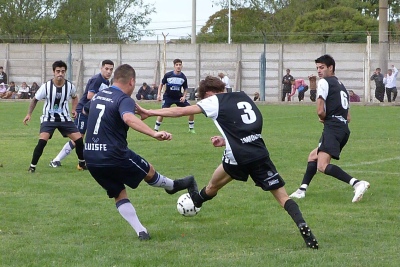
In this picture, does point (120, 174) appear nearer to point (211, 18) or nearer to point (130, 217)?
point (130, 217)

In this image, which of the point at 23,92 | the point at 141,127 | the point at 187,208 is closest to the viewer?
the point at 141,127

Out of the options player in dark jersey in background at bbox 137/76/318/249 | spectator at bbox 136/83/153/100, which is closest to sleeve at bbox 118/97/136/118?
player in dark jersey in background at bbox 137/76/318/249

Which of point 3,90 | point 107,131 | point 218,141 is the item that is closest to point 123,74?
point 107,131

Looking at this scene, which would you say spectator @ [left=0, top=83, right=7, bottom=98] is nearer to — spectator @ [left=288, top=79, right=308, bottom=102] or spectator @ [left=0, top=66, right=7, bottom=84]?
spectator @ [left=0, top=66, right=7, bottom=84]

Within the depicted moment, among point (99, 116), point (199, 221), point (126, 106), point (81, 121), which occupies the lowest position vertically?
point (199, 221)

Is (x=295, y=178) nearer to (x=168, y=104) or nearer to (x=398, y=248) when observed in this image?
(x=398, y=248)

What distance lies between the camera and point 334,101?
9.79m

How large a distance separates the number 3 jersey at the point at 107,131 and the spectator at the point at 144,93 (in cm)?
3087

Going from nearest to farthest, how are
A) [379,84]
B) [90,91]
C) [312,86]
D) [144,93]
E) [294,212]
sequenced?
[294,212] → [90,91] → [379,84] → [312,86] → [144,93]

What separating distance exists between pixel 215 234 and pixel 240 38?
45171 millimetres

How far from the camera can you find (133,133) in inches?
798

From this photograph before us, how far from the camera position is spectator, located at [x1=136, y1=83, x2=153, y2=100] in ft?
126

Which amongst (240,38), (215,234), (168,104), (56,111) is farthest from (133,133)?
(240,38)

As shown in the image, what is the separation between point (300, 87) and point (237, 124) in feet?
102
